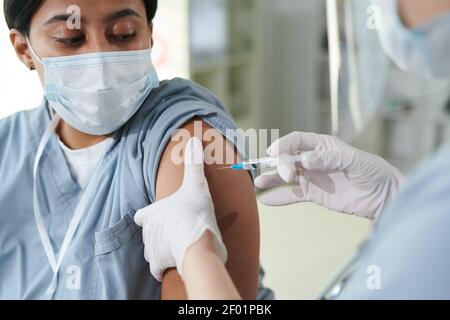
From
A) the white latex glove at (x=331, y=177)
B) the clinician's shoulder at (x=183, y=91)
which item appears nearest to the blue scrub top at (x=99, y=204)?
the clinician's shoulder at (x=183, y=91)

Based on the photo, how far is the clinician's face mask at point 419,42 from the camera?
0.79 m

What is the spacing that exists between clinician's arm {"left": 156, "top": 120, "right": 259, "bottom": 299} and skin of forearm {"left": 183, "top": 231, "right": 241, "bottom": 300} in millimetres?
143

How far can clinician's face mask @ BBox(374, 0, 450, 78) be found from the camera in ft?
2.61

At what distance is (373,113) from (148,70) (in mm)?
522

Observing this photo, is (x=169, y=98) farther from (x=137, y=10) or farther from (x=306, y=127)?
(x=306, y=127)

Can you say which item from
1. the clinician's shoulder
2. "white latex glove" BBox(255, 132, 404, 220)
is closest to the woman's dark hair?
the clinician's shoulder

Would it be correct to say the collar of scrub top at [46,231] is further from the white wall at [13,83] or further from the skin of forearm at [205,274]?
the skin of forearm at [205,274]

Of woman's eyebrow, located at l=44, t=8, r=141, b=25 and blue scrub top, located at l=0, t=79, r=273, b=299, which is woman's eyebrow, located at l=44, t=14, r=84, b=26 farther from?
blue scrub top, located at l=0, t=79, r=273, b=299

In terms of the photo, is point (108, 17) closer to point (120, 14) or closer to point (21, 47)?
point (120, 14)

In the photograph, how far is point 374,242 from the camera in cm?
82

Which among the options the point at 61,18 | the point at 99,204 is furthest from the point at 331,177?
the point at 61,18

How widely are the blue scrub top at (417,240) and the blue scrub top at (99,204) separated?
43 centimetres

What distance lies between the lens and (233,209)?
1.06 meters

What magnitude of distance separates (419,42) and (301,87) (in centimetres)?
71
